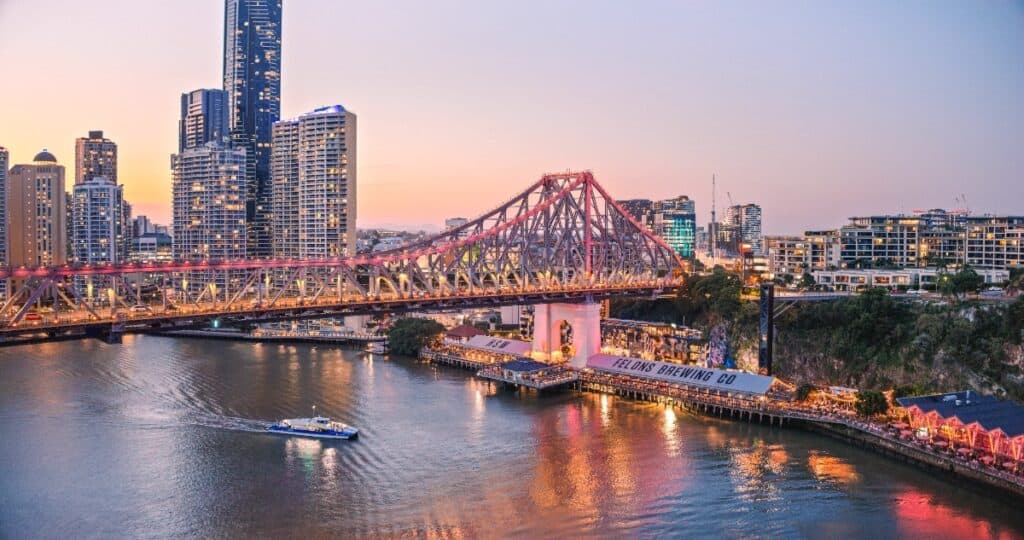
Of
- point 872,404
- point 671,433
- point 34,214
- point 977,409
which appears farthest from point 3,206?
point 977,409

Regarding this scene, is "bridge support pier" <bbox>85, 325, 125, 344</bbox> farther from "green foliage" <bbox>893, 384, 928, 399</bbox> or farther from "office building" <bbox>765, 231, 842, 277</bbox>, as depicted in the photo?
"office building" <bbox>765, 231, 842, 277</bbox>

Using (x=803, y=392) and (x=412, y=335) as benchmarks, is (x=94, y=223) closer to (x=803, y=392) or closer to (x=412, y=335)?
(x=412, y=335)

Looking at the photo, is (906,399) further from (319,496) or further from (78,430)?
(78,430)

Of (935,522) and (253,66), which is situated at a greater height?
(253,66)

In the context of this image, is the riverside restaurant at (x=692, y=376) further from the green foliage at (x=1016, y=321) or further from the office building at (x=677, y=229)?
the office building at (x=677, y=229)

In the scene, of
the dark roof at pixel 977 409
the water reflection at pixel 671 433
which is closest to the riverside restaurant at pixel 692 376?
the water reflection at pixel 671 433

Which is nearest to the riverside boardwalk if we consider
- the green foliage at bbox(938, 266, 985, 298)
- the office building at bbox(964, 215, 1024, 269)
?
the green foliage at bbox(938, 266, 985, 298)
